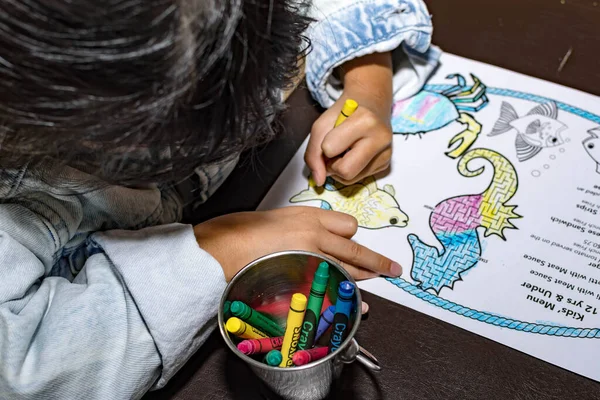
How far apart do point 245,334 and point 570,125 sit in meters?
0.41

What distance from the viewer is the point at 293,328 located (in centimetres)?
47

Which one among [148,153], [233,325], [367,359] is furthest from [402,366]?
[148,153]

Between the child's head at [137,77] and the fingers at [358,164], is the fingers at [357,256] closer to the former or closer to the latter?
the fingers at [358,164]

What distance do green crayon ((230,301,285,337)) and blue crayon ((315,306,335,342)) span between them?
29 mm

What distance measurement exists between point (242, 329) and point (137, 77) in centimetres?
20

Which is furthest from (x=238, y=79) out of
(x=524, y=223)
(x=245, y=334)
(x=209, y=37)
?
(x=524, y=223)

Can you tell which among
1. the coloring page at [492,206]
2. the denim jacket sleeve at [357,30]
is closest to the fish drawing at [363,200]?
the coloring page at [492,206]

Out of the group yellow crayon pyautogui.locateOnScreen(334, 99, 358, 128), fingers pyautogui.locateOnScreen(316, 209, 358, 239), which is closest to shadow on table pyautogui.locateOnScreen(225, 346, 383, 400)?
fingers pyautogui.locateOnScreen(316, 209, 358, 239)

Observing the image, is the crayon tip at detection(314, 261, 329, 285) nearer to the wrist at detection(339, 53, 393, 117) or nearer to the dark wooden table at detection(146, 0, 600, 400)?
the dark wooden table at detection(146, 0, 600, 400)

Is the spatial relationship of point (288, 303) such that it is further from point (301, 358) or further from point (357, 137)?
point (357, 137)

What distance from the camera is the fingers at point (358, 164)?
0.62 meters

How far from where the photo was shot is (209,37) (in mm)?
349

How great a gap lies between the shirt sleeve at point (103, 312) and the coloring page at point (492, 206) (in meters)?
0.15

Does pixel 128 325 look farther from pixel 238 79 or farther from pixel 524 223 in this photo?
pixel 524 223
